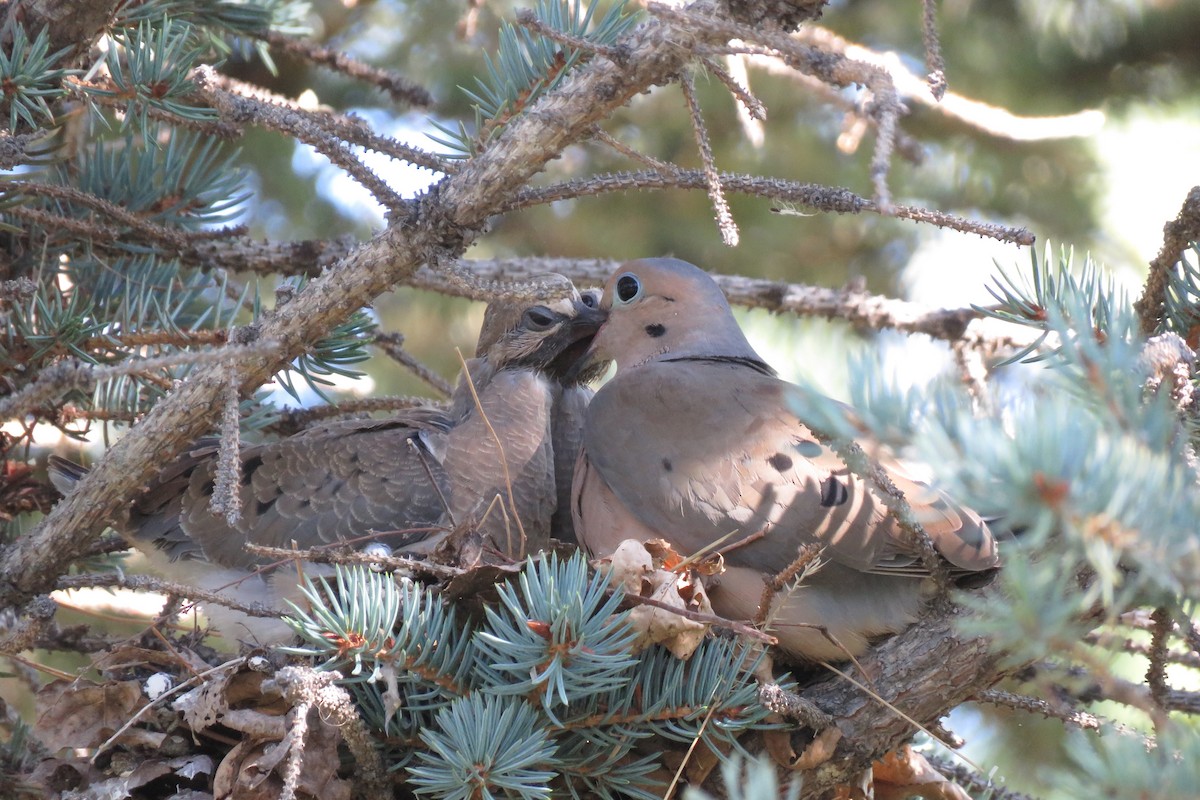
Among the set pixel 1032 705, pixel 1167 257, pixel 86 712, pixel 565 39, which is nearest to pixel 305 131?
pixel 565 39

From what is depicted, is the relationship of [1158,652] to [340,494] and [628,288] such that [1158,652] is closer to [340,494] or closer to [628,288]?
[628,288]

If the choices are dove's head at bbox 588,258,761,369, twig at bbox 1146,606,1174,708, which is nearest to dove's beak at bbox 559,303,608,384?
dove's head at bbox 588,258,761,369

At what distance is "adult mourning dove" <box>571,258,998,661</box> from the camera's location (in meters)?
2.19

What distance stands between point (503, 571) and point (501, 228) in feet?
11.1

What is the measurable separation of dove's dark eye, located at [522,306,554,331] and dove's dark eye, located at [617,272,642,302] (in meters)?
0.28

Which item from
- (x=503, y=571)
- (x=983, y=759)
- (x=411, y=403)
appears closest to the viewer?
Result: (x=503, y=571)

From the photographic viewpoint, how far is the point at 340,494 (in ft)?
9.25

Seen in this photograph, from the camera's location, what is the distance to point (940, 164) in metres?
5.25

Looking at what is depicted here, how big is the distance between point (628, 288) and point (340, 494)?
91cm

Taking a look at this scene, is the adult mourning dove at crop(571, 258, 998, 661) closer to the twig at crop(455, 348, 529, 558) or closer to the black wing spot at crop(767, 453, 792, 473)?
the black wing spot at crop(767, 453, 792, 473)

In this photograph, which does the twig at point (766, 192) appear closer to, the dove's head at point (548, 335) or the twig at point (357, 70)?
the dove's head at point (548, 335)

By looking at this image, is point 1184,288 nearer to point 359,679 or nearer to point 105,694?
point 359,679

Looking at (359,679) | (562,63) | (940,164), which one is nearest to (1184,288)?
(562,63)

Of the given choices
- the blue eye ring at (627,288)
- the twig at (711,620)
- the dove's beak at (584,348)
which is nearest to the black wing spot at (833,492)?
the twig at (711,620)
